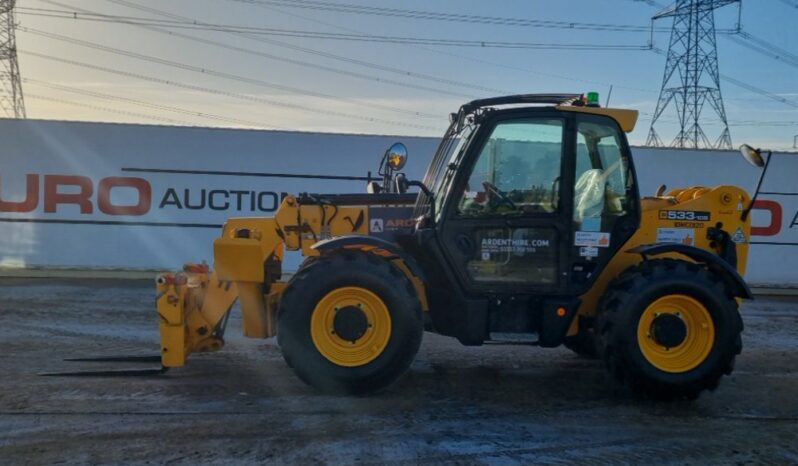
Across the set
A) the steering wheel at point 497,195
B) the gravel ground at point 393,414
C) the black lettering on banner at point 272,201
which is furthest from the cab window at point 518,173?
the black lettering on banner at point 272,201

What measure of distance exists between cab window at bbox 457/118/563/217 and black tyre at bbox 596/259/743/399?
89 cm

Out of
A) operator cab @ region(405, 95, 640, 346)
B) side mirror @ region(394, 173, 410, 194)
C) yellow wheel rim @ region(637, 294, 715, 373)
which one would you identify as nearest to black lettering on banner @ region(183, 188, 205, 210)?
side mirror @ region(394, 173, 410, 194)

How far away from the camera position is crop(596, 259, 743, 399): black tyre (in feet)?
17.9

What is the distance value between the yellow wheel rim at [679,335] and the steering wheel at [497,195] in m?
1.31

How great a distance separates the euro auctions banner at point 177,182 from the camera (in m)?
12.7

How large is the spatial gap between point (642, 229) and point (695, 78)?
78.1 ft

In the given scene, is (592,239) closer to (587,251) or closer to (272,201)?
(587,251)

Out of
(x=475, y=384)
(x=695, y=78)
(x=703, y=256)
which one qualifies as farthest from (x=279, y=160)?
(x=695, y=78)

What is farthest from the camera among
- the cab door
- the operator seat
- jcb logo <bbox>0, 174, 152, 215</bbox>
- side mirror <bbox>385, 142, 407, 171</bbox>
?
jcb logo <bbox>0, 174, 152, 215</bbox>

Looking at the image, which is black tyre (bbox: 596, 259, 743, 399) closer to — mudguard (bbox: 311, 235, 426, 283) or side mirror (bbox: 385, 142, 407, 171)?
mudguard (bbox: 311, 235, 426, 283)

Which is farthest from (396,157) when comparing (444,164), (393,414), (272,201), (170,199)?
(170,199)

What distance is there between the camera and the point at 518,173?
224 inches

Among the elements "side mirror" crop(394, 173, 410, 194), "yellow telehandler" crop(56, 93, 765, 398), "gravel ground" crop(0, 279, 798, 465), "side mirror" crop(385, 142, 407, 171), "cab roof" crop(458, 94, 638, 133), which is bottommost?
"gravel ground" crop(0, 279, 798, 465)

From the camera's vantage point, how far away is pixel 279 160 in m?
13.1
